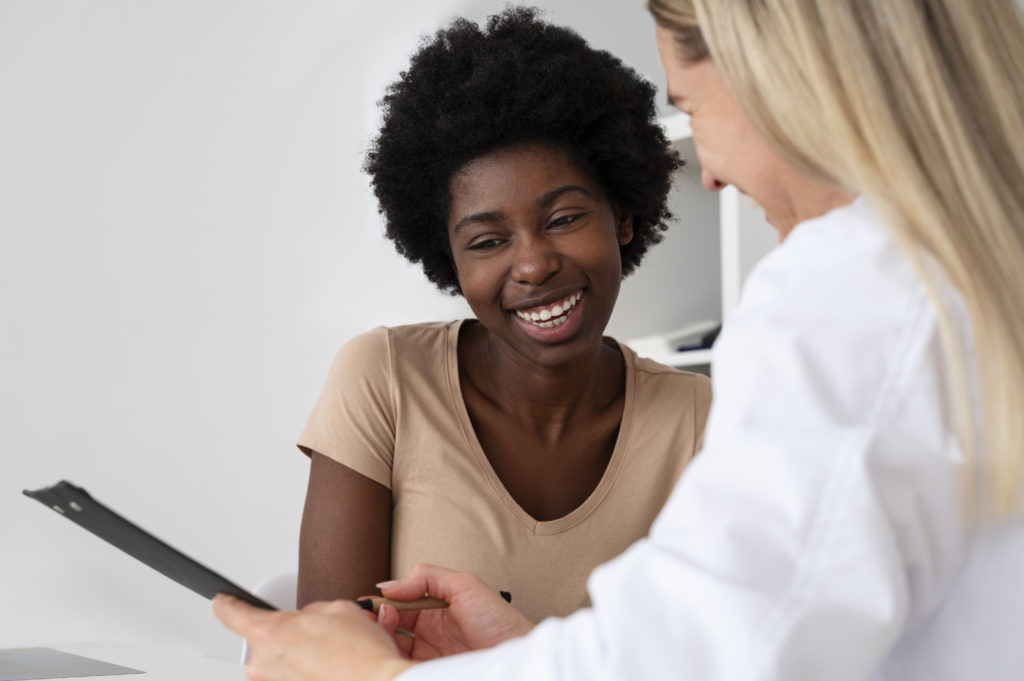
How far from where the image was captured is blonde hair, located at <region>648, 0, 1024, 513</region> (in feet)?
2.24

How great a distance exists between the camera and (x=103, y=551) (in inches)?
111

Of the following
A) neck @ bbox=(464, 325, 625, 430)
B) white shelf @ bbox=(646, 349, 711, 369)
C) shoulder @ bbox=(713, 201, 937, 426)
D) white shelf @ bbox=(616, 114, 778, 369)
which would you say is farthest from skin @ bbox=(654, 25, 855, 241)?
white shelf @ bbox=(616, 114, 778, 369)

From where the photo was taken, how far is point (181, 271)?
2.94 metres

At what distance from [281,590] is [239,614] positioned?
0.74 meters

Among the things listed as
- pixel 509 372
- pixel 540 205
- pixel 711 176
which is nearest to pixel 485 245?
pixel 540 205

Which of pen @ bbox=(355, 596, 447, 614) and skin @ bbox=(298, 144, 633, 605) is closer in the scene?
pen @ bbox=(355, 596, 447, 614)

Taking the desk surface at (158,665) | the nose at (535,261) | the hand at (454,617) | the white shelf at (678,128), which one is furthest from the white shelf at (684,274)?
the hand at (454,617)

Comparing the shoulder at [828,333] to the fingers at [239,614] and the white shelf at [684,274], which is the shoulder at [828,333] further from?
the white shelf at [684,274]

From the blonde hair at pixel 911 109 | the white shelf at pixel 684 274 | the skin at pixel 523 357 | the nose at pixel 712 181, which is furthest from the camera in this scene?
the white shelf at pixel 684 274

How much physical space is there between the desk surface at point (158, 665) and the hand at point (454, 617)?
0.46 metres

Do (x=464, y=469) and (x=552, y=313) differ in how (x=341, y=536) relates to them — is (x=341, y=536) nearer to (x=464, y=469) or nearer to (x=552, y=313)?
(x=464, y=469)

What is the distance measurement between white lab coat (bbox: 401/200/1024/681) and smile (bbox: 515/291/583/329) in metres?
0.92

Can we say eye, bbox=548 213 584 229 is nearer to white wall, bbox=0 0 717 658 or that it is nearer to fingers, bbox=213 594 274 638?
fingers, bbox=213 594 274 638

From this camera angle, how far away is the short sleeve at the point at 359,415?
163 cm
